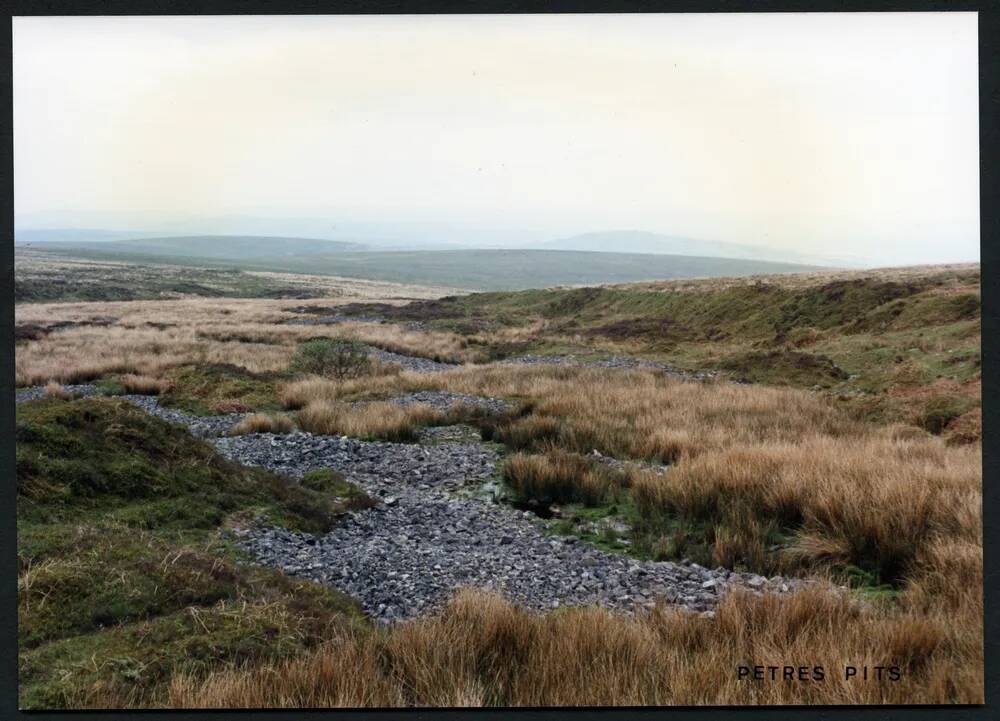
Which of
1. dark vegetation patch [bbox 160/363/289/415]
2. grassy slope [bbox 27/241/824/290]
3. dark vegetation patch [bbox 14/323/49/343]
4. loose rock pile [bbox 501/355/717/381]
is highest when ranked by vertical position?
grassy slope [bbox 27/241/824/290]

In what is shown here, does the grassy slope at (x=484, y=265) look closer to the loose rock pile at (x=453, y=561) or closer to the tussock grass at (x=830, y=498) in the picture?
the tussock grass at (x=830, y=498)

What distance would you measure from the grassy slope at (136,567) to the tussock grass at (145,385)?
3031mm

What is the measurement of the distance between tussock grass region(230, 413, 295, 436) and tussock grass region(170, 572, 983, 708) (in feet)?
18.2

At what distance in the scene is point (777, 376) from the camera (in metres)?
13.6

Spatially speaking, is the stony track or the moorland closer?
the moorland

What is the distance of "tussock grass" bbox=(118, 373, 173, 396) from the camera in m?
9.87

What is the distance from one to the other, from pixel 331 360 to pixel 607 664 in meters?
9.61

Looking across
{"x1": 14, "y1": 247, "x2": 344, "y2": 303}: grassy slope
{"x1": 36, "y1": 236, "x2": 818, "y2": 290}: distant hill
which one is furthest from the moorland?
{"x1": 36, "y1": 236, "x2": 818, "y2": 290}: distant hill

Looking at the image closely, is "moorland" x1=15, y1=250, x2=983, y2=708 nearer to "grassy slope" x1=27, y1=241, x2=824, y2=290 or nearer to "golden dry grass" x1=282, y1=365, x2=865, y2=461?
"golden dry grass" x1=282, y1=365, x2=865, y2=461

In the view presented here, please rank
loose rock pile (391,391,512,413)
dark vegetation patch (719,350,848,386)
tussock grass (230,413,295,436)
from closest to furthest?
tussock grass (230,413,295,436)
loose rock pile (391,391,512,413)
dark vegetation patch (719,350,848,386)

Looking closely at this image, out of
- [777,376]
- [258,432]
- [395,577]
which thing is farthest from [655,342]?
[395,577]

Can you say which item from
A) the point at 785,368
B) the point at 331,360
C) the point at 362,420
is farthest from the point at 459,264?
the point at 362,420

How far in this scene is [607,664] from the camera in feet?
13.2

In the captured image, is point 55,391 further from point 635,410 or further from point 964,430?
point 964,430
